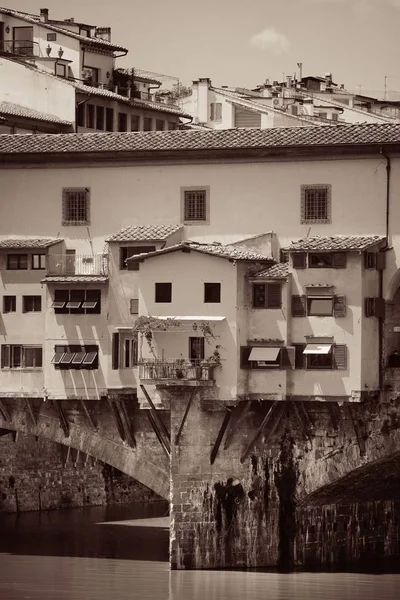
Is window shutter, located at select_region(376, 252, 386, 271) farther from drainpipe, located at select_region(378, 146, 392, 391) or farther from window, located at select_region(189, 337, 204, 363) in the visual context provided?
window, located at select_region(189, 337, 204, 363)

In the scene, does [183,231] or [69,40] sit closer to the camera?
[183,231]

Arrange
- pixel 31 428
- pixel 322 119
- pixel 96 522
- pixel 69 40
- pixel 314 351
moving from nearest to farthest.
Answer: pixel 314 351 → pixel 31 428 → pixel 96 522 → pixel 69 40 → pixel 322 119

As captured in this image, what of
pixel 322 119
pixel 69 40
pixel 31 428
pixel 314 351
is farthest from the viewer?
pixel 322 119

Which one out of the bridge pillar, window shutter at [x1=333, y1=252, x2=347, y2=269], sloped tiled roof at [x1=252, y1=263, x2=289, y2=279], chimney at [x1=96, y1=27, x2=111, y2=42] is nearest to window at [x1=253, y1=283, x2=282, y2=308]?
sloped tiled roof at [x1=252, y1=263, x2=289, y2=279]

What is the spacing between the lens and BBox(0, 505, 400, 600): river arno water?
202 ft

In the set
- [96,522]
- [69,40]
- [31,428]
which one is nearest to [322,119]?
[69,40]

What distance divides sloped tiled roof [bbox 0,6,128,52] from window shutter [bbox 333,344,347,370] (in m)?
27.4

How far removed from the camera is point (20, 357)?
67250 millimetres

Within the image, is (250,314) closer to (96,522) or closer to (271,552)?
(271,552)

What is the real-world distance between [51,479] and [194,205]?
17262 mm

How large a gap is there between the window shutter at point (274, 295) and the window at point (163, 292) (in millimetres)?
2624

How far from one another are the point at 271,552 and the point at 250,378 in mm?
4806

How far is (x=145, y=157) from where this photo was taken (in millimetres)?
66062

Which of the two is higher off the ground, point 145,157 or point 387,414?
point 145,157
